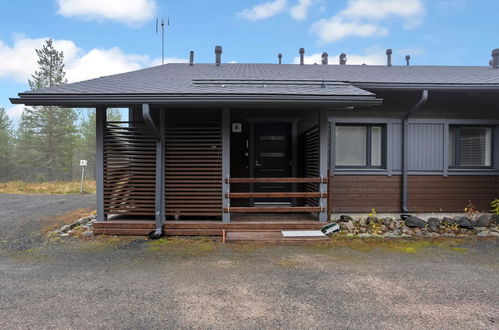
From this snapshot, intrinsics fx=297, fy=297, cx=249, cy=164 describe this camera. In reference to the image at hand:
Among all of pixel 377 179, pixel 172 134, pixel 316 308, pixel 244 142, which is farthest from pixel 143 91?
pixel 377 179

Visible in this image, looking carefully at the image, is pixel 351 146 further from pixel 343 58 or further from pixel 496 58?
pixel 496 58

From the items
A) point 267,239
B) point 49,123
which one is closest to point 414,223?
point 267,239

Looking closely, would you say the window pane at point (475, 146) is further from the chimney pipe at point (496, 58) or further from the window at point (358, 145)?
the chimney pipe at point (496, 58)

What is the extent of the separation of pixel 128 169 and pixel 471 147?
22.7ft

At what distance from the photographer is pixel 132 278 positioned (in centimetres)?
323

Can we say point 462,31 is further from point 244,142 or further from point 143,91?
point 143,91

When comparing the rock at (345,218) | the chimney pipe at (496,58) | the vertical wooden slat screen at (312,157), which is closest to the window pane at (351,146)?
the vertical wooden slat screen at (312,157)

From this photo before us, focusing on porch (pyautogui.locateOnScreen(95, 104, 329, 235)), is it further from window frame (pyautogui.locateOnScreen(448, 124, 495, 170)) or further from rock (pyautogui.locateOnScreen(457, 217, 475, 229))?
window frame (pyautogui.locateOnScreen(448, 124, 495, 170))

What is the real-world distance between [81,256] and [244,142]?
3624mm

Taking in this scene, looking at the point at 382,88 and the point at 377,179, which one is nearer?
the point at 382,88

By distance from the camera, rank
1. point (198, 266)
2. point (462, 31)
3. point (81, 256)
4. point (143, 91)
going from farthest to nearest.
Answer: point (462, 31), point (143, 91), point (81, 256), point (198, 266)

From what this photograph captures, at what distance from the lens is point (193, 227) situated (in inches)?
197

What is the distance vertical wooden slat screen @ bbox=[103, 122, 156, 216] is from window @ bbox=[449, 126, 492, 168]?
238 inches

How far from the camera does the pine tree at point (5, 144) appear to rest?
904 inches
